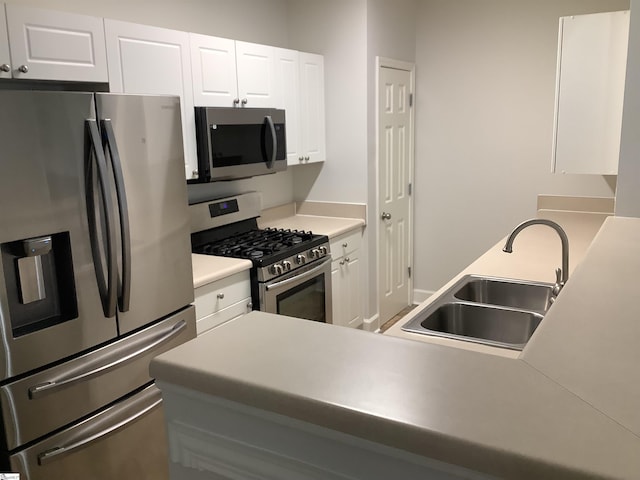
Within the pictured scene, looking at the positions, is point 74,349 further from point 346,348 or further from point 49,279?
point 346,348

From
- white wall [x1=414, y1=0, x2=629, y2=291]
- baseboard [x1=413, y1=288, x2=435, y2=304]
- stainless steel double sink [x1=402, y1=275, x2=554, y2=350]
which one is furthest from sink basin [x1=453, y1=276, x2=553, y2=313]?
baseboard [x1=413, y1=288, x2=435, y2=304]

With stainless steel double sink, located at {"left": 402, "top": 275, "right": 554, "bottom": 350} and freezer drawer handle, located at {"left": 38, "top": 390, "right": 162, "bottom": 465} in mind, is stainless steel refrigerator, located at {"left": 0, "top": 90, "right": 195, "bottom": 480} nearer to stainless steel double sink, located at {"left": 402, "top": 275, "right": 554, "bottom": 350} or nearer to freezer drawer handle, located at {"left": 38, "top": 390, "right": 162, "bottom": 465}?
freezer drawer handle, located at {"left": 38, "top": 390, "right": 162, "bottom": 465}

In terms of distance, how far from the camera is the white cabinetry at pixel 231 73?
2.96 metres

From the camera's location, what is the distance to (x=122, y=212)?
6.81 feet

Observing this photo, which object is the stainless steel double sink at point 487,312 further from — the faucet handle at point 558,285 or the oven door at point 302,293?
the oven door at point 302,293

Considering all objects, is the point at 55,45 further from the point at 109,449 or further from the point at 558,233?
the point at 558,233

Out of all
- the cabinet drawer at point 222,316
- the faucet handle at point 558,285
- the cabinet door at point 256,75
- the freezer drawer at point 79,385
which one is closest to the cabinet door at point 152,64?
the cabinet door at point 256,75

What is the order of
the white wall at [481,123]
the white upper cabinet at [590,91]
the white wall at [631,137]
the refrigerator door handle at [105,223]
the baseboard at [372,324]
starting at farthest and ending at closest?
the baseboard at [372,324] < the white wall at [481,123] < the white upper cabinet at [590,91] < the white wall at [631,137] < the refrigerator door handle at [105,223]

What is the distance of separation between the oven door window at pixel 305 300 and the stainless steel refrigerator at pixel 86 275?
90 centimetres

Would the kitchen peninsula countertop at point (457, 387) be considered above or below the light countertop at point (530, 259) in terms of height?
above

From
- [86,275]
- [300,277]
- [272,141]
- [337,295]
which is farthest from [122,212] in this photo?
[337,295]

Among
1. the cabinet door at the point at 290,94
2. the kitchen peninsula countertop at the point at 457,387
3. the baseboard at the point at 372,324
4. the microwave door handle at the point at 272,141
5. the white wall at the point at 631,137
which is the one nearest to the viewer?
the kitchen peninsula countertop at the point at 457,387

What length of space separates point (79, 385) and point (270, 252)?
4.44 ft

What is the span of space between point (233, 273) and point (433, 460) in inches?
87.6
